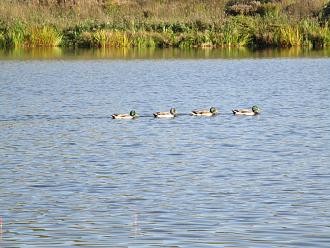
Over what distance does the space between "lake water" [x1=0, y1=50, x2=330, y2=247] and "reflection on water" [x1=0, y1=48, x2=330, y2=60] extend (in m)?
6.09

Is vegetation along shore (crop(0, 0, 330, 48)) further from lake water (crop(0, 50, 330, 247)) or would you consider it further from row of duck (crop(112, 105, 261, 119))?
row of duck (crop(112, 105, 261, 119))

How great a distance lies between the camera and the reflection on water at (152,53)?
1617 inches

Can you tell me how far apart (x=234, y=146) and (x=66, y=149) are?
9.98 feet

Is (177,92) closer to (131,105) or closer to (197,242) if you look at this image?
(131,105)

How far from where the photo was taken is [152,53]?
42594mm

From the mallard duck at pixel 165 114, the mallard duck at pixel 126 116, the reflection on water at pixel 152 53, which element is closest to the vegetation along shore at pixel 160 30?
the reflection on water at pixel 152 53

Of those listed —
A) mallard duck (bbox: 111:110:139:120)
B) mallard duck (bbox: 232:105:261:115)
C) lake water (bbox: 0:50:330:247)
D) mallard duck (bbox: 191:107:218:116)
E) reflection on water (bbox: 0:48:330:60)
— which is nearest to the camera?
lake water (bbox: 0:50:330:247)

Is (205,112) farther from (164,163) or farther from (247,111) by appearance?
(164,163)

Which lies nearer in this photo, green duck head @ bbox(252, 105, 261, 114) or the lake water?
the lake water

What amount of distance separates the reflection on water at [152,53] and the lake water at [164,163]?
6091 mm

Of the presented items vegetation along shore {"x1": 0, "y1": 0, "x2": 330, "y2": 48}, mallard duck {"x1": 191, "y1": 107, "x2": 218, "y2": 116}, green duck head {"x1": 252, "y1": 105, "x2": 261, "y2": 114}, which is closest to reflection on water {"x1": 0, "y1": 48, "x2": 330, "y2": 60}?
vegetation along shore {"x1": 0, "y1": 0, "x2": 330, "y2": 48}

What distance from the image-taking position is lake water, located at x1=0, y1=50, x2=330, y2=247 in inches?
508

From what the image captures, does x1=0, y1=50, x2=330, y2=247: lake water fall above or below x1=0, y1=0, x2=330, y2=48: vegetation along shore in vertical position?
below

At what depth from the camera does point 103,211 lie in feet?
45.8
